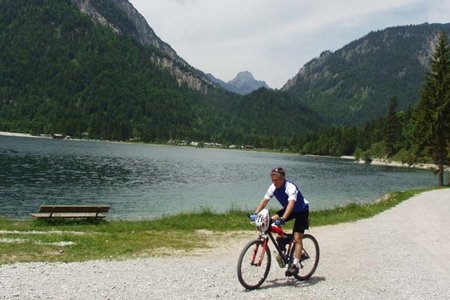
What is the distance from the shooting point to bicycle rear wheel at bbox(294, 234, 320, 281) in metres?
14.1

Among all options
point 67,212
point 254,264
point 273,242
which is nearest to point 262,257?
point 254,264

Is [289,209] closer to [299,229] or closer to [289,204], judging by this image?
[289,204]

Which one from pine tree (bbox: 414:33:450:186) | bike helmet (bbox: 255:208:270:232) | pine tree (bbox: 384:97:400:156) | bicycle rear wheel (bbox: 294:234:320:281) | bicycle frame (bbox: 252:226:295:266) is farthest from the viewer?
pine tree (bbox: 384:97:400:156)

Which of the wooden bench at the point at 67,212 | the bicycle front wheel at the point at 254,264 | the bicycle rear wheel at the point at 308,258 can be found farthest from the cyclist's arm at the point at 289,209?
the wooden bench at the point at 67,212

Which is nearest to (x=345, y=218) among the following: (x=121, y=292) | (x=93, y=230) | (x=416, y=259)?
(x=416, y=259)

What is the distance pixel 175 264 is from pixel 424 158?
53.4m

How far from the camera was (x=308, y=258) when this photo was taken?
14219 mm

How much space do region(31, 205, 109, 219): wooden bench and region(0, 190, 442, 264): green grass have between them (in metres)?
0.44

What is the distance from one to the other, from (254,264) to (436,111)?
53.2 m

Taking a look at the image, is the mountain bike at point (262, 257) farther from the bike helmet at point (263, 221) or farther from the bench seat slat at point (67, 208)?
the bench seat slat at point (67, 208)

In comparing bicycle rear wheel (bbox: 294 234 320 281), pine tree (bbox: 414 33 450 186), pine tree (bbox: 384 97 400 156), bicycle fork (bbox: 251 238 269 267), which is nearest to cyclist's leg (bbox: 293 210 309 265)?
bicycle rear wheel (bbox: 294 234 320 281)

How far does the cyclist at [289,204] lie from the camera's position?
511 inches

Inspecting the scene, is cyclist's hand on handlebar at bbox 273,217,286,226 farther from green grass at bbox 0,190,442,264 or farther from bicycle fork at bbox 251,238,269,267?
green grass at bbox 0,190,442,264

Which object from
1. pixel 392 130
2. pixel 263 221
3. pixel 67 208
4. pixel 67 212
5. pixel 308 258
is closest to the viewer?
pixel 263 221
